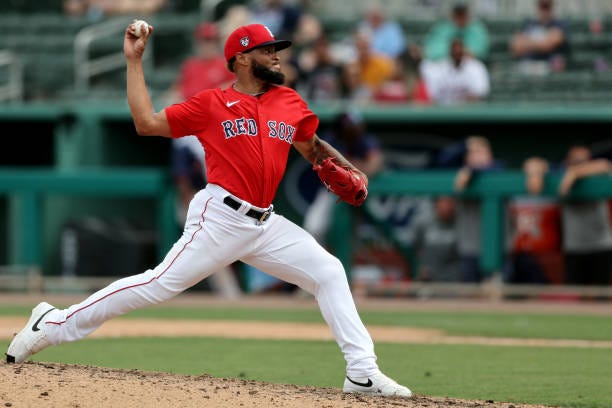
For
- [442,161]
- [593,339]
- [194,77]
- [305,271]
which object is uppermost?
[194,77]

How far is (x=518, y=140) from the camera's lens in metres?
13.2

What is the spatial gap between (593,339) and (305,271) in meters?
3.73

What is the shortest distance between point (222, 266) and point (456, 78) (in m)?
7.88

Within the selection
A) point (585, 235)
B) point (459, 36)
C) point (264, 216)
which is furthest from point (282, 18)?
point (264, 216)

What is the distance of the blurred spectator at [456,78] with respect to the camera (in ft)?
41.0

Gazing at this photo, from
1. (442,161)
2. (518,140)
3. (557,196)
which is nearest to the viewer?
(557,196)

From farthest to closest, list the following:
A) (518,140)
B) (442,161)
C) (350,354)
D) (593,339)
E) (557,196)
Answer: (518,140), (442,161), (557,196), (593,339), (350,354)

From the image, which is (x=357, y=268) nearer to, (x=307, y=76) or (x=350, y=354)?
(x=307, y=76)

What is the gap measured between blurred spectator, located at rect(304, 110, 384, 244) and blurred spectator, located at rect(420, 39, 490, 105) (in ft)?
4.91

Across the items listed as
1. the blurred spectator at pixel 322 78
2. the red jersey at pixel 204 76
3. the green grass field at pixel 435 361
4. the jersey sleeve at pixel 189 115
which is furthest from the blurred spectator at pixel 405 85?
the jersey sleeve at pixel 189 115

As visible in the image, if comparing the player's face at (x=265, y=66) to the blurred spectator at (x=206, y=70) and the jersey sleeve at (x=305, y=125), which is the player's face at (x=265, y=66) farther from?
the blurred spectator at (x=206, y=70)

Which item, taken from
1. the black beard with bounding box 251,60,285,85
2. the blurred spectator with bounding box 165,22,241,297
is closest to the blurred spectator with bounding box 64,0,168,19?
the blurred spectator with bounding box 165,22,241,297

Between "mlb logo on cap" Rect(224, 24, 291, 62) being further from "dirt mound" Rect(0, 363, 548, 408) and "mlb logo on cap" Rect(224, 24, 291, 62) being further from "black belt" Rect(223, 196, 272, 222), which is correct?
"dirt mound" Rect(0, 363, 548, 408)

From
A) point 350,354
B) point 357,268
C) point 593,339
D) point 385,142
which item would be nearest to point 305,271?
point 350,354
